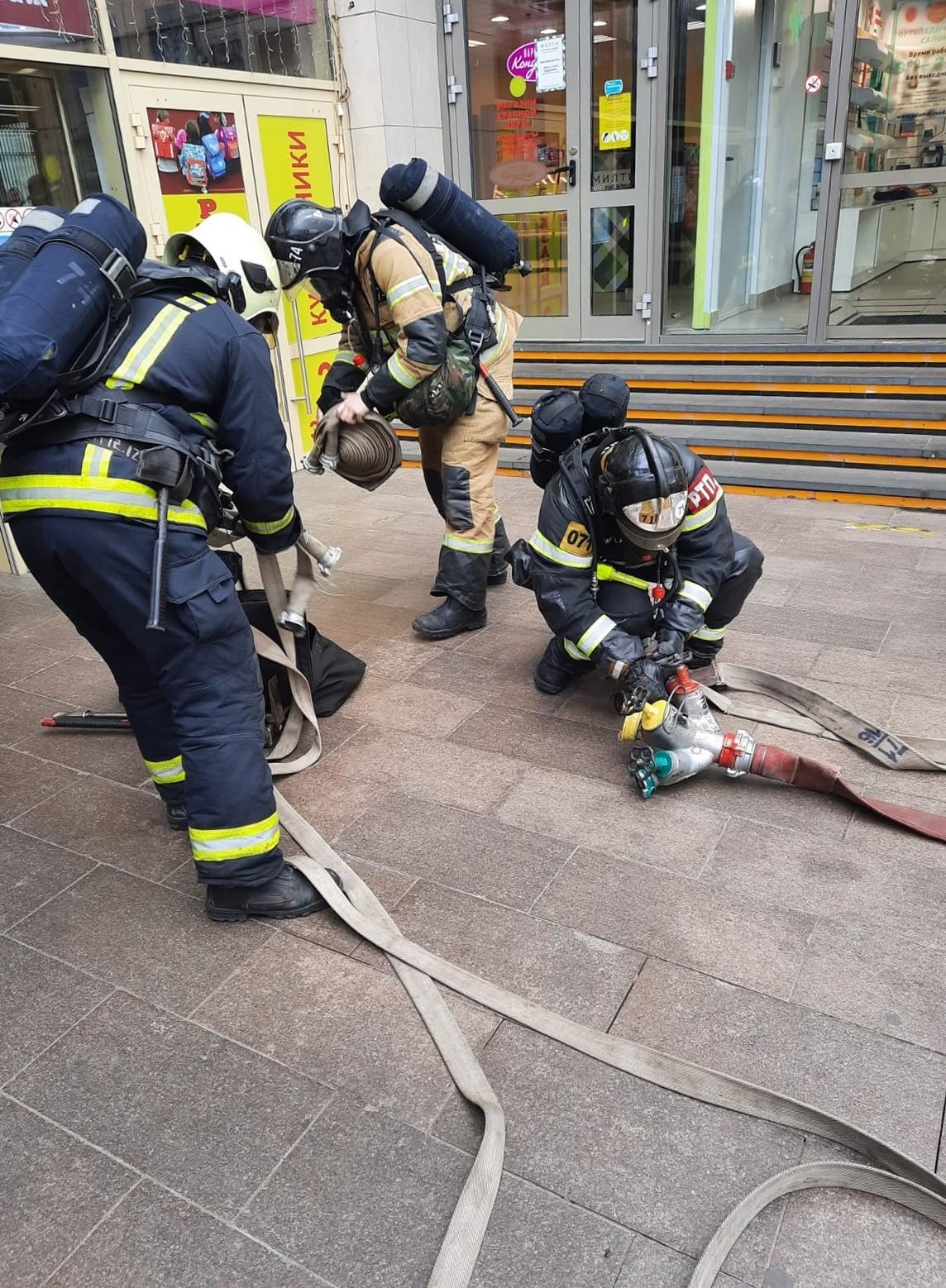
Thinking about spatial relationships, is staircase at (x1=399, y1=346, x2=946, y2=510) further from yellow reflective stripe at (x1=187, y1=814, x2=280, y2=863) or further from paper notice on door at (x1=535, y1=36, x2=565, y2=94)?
yellow reflective stripe at (x1=187, y1=814, x2=280, y2=863)

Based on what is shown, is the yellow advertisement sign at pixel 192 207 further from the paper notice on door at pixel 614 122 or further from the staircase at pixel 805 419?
the paper notice on door at pixel 614 122

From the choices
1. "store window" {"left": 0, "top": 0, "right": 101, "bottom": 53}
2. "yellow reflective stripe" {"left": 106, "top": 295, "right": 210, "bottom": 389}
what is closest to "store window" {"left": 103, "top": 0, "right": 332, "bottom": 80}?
"store window" {"left": 0, "top": 0, "right": 101, "bottom": 53}

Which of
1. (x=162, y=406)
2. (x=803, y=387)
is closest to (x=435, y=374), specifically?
(x=162, y=406)

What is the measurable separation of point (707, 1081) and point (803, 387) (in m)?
5.62

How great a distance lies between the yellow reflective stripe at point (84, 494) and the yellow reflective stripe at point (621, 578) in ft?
6.13

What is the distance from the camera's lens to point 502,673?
13.1 ft

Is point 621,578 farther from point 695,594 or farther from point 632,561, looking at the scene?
point 695,594

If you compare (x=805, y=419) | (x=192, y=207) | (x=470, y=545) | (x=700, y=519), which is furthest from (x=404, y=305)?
(x=805, y=419)

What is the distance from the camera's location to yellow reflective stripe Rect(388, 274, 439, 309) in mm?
3811

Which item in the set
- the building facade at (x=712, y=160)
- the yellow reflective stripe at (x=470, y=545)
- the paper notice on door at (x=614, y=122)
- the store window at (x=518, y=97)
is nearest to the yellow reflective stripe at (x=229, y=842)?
the yellow reflective stripe at (x=470, y=545)

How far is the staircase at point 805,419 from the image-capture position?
6.07m

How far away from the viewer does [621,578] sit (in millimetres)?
3643

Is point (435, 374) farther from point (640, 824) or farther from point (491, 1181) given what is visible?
point (491, 1181)

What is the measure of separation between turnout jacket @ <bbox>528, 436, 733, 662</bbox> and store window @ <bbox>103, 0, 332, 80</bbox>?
15.0ft
